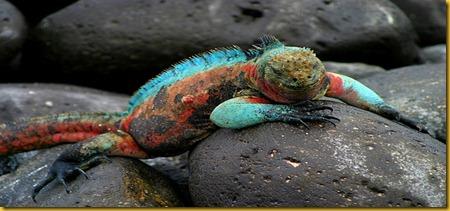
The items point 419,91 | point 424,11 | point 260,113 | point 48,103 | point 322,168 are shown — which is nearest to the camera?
point 322,168

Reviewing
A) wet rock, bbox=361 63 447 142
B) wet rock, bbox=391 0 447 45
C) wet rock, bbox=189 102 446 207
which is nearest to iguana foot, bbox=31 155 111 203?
wet rock, bbox=189 102 446 207

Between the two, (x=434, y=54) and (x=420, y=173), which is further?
(x=434, y=54)

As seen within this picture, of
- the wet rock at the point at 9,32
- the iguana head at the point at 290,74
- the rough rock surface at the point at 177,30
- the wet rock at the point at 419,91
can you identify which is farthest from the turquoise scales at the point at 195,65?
the wet rock at the point at 9,32

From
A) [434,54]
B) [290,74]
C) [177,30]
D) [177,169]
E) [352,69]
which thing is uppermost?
[290,74]

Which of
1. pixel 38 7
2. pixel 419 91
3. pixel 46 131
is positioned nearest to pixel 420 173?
pixel 419 91

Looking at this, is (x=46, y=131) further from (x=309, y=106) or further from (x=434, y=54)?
(x=434, y=54)

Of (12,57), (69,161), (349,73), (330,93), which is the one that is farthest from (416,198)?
(12,57)

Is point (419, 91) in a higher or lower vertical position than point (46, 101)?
higher

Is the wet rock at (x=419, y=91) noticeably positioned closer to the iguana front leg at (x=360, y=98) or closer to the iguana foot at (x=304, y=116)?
the iguana front leg at (x=360, y=98)
